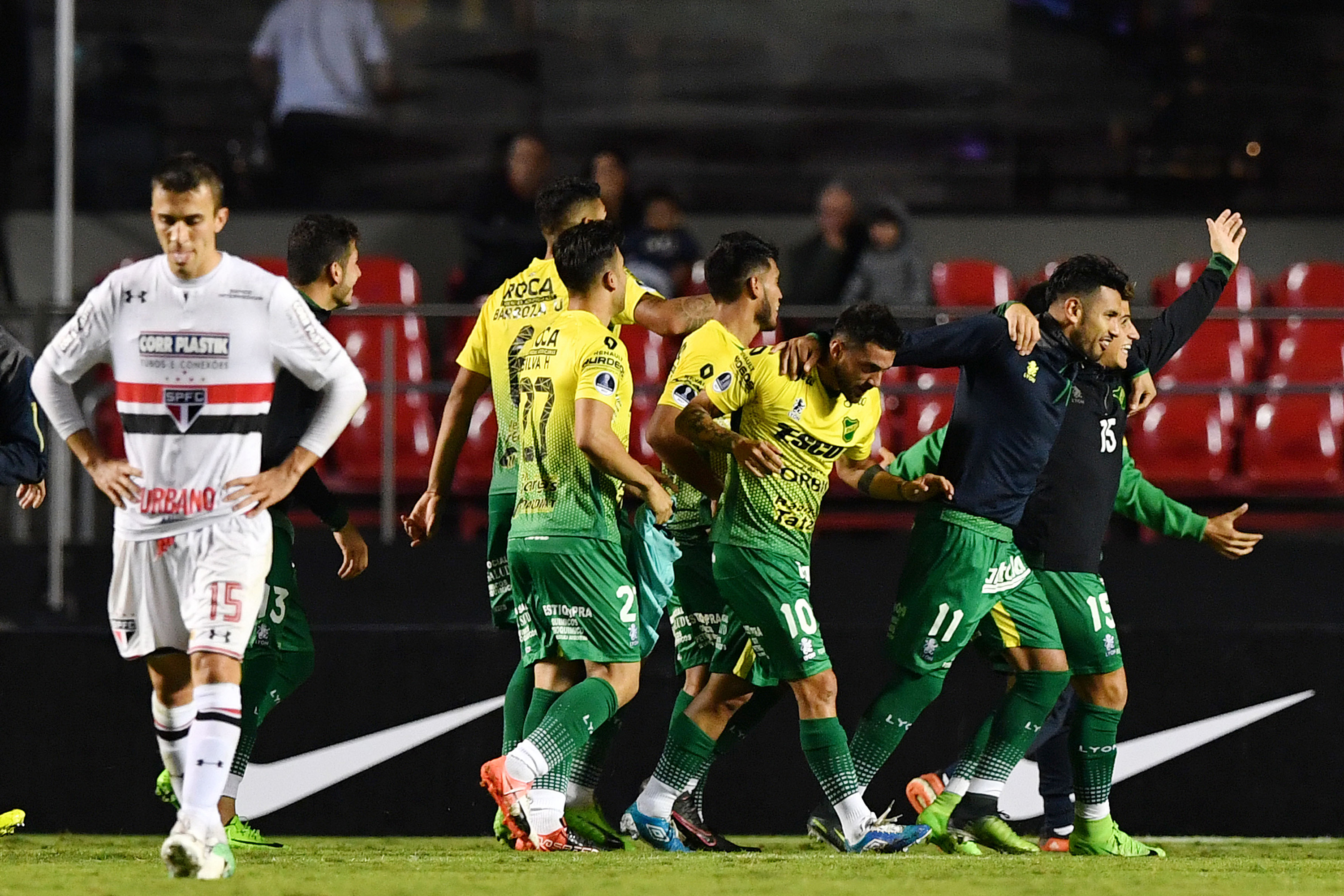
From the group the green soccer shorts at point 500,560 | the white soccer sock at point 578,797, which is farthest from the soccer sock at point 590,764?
the green soccer shorts at point 500,560

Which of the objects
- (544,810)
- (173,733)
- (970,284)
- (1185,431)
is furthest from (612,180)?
(173,733)

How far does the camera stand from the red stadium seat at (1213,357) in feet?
31.1

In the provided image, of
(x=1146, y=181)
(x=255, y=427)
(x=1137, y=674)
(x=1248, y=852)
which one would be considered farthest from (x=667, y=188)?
(x=255, y=427)

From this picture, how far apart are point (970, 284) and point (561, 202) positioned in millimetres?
3864

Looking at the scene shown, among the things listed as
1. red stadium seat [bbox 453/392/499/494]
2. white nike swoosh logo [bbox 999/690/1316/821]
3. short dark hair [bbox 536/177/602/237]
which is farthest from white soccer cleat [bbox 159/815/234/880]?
red stadium seat [bbox 453/392/499/494]

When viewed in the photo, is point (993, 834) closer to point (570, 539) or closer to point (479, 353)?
point (570, 539)

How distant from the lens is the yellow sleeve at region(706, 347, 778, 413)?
5.98m

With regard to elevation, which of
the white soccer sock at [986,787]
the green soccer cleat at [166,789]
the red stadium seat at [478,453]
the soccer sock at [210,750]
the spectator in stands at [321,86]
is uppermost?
the spectator in stands at [321,86]

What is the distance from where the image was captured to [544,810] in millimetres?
5879

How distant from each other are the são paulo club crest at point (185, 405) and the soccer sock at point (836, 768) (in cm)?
215

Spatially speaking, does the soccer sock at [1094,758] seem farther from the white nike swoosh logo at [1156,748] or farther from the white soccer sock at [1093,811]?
the white nike swoosh logo at [1156,748]

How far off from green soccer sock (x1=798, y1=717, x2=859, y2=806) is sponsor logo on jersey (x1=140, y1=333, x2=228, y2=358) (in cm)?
219

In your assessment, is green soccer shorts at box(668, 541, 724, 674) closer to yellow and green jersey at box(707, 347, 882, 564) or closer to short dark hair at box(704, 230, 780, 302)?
yellow and green jersey at box(707, 347, 882, 564)

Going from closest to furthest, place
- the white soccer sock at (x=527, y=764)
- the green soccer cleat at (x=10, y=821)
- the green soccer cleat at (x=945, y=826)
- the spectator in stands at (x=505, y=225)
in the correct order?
the white soccer sock at (x=527, y=764)
the green soccer cleat at (x=945, y=826)
the green soccer cleat at (x=10, y=821)
the spectator in stands at (x=505, y=225)
